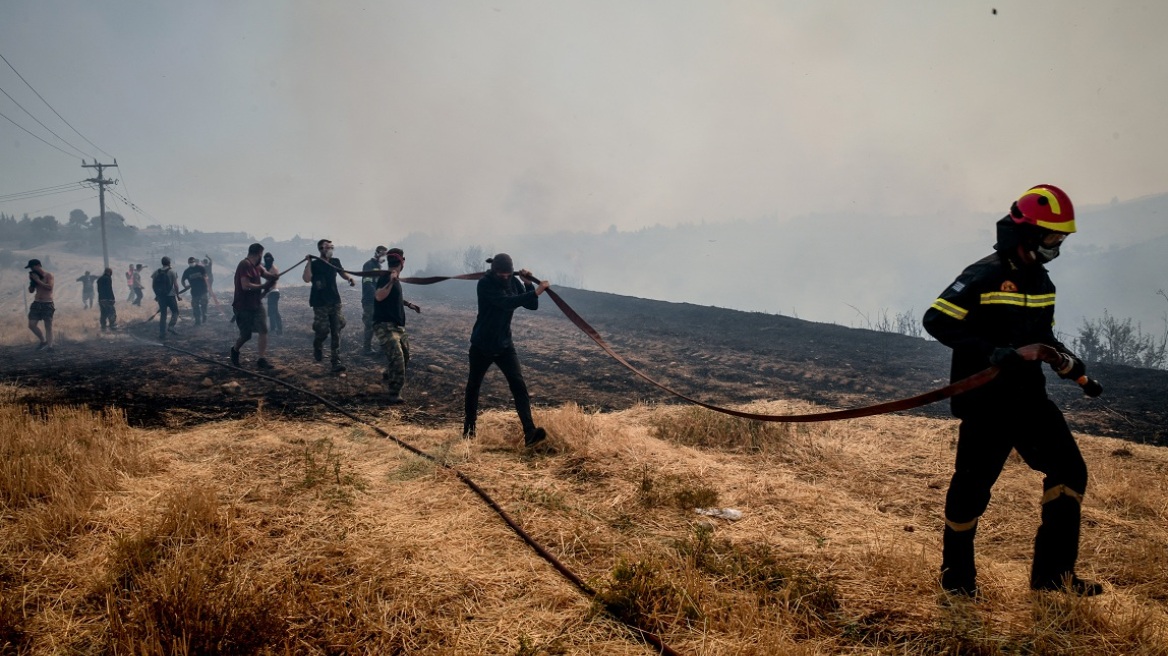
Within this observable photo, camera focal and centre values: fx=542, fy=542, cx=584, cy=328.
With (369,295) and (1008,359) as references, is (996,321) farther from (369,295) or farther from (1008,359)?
(369,295)

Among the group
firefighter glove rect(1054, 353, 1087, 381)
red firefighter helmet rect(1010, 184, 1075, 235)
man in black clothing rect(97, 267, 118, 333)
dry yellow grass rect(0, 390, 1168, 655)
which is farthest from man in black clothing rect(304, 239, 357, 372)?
man in black clothing rect(97, 267, 118, 333)

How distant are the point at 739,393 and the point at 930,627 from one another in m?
7.48

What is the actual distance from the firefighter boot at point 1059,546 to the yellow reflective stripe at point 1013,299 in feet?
2.91

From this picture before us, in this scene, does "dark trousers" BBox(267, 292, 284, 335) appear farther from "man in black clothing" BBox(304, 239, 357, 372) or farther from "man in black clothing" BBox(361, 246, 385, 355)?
"man in black clothing" BBox(304, 239, 357, 372)

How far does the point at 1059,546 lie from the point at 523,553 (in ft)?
9.10

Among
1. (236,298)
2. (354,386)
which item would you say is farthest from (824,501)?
(236,298)

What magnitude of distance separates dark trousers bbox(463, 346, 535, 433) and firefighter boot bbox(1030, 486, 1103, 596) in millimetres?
4163

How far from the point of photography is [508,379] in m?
5.80

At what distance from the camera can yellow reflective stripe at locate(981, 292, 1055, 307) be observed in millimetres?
2641

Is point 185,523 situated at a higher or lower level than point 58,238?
lower

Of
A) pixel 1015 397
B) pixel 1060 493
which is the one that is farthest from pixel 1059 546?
pixel 1015 397

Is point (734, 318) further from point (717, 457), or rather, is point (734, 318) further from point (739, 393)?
point (717, 457)

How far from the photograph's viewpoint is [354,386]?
9.11m

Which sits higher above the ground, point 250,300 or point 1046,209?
point 1046,209
